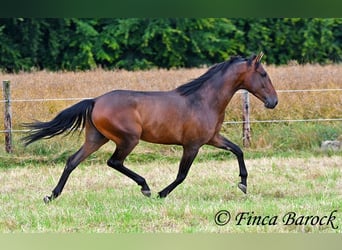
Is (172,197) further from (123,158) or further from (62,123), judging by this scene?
(62,123)

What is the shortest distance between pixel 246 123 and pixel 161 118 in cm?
427

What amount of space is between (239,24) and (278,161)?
12730 mm

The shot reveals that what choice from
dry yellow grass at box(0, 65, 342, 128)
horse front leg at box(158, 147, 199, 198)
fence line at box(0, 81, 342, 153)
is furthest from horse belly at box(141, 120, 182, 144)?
dry yellow grass at box(0, 65, 342, 128)

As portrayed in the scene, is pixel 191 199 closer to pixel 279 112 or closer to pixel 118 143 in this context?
pixel 118 143

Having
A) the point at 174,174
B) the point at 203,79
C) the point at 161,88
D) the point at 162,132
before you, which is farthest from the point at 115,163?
the point at 161,88

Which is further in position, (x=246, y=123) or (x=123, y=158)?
(x=246, y=123)

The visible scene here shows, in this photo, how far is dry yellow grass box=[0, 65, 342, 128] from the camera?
11.3 meters

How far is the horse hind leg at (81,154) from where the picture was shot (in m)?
6.48

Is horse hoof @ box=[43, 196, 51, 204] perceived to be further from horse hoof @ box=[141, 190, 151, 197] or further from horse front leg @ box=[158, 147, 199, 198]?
horse front leg @ box=[158, 147, 199, 198]

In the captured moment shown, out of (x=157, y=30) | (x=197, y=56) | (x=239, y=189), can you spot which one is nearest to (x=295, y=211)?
(x=239, y=189)

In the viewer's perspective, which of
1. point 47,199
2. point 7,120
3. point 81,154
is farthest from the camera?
point 7,120

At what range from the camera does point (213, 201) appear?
20.7 feet

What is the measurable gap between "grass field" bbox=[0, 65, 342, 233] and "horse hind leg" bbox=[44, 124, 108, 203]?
13cm

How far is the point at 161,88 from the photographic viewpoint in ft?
41.0
